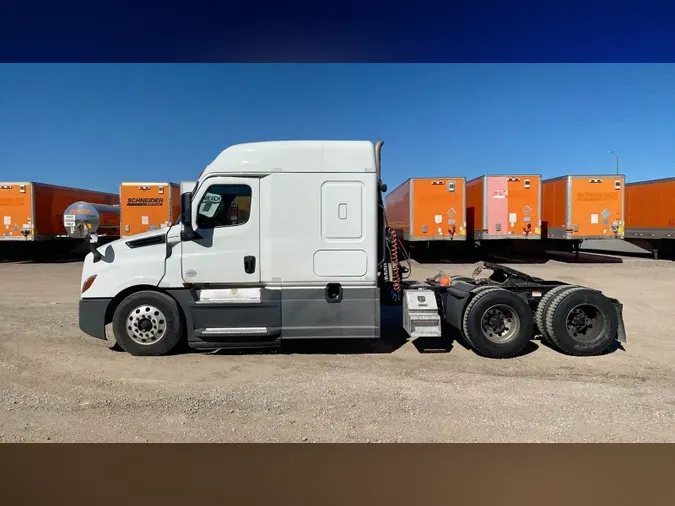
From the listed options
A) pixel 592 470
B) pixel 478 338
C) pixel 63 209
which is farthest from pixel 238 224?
pixel 63 209

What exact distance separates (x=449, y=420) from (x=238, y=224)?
364cm

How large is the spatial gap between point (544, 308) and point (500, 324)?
67 centimetres

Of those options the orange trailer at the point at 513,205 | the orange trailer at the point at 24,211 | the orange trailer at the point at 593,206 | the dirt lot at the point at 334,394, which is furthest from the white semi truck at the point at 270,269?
the orange trailer at the point at 24,211

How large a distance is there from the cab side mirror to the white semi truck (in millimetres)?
13

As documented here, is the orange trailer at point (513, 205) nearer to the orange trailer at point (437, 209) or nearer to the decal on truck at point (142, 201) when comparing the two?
the orange trailer at point (437, 209)

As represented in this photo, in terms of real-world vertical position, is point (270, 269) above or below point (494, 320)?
above

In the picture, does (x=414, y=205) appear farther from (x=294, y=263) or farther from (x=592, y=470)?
(x=592, y=470)

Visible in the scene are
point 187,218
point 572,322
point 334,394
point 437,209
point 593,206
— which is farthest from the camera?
point 593,206

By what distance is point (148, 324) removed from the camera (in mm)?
6266

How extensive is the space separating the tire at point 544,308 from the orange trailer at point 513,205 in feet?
42.7

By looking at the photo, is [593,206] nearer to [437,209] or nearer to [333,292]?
[437,209]

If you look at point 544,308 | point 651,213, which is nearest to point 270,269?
point 544,308

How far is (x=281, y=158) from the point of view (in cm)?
615

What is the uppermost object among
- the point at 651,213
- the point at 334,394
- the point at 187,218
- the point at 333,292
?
the point at 651,213
